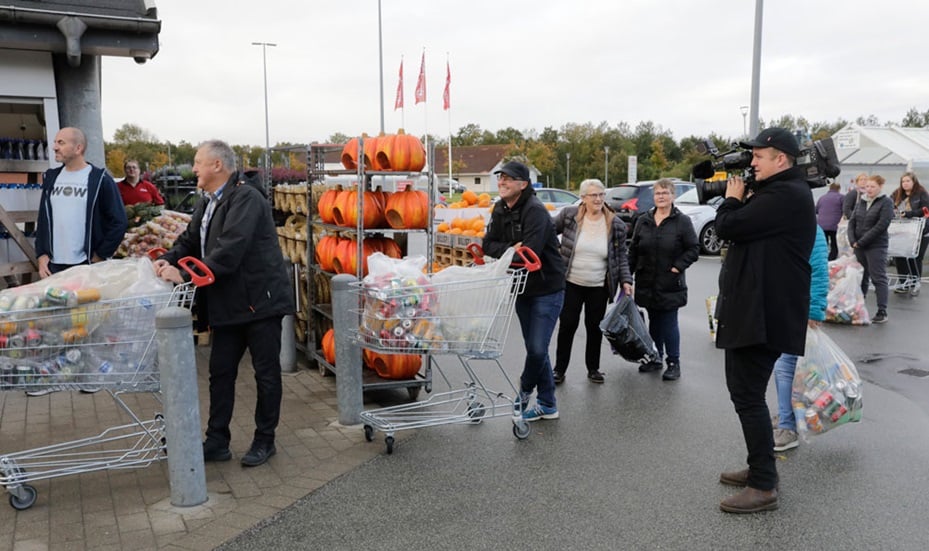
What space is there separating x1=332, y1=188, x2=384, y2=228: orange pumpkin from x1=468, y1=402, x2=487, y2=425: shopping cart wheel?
73.2 inches

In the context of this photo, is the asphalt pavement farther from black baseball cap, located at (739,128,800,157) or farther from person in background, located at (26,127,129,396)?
person in background, located at (26,127,129,396)

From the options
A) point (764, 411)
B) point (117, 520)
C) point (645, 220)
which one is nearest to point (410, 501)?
point (117, 520)

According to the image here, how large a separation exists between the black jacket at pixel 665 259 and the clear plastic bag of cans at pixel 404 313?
312 cm

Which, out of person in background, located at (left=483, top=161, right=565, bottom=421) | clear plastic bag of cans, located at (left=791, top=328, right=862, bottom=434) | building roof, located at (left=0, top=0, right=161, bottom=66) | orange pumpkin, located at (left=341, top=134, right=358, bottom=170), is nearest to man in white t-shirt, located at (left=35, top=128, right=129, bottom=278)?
building roof, located at (left=0, top=0, right=161, bottom=66)

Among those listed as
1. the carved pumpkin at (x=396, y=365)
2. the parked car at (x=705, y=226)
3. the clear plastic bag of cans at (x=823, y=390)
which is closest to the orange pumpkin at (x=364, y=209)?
the carved pumpkin at (x=396, y=365)

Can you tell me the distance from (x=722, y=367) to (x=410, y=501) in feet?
14.9

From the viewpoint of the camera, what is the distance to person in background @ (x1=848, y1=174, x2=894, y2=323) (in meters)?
10.5

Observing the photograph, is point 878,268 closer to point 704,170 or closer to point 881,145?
point 704,170

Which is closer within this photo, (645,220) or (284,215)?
(645,220)

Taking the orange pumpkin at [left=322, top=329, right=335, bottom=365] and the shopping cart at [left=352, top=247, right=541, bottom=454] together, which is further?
the orange pumpkin at [left=322, top=329, right=335, bottom=365]

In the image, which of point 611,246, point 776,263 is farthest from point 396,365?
point 776,263

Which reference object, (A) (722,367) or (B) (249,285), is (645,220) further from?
(B) (249,285)

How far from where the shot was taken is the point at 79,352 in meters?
4.23

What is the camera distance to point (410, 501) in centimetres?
449
